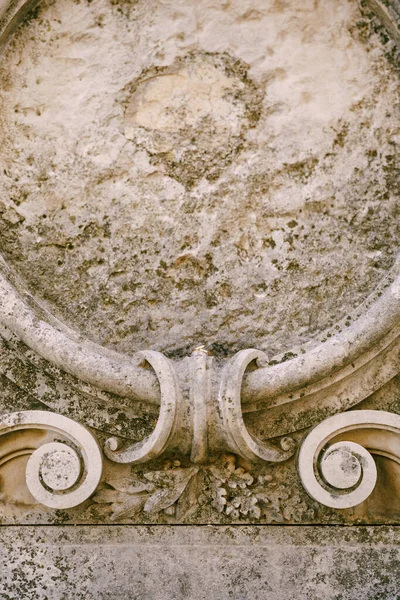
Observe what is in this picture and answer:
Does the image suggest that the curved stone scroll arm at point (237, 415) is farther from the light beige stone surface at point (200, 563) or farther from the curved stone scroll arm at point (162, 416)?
the light beige stone surface at point (200, 563)

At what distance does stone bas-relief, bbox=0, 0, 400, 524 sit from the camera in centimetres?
316

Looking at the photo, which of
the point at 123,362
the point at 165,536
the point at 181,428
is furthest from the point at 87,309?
the point at 165,536

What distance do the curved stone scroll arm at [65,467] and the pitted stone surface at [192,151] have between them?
0.43 meters

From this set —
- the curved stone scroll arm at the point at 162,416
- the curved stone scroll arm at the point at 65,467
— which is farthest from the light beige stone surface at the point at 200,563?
the curved stone scroll arm at the point at 162,416

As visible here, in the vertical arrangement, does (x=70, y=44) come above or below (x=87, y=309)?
above

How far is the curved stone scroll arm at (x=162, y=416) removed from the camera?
9.77 feet

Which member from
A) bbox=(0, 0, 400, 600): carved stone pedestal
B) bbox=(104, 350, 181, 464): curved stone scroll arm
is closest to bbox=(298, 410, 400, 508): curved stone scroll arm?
bbox=(0, 0, 400, 600): carved stone pedestal

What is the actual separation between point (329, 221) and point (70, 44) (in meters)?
1.10

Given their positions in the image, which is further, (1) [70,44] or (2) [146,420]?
(1) [70,44]

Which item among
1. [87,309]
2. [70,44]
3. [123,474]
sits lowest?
[123,474]

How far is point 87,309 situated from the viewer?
3279mm

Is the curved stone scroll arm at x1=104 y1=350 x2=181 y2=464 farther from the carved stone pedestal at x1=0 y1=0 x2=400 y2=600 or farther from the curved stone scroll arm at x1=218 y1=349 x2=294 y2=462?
the curved stone scroll arm at x1=218 y1=349 x2=294 y2=462

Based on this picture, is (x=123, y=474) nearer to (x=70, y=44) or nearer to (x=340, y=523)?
(x=340, y=523)

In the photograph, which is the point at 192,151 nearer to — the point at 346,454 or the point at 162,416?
the point at 162,416
